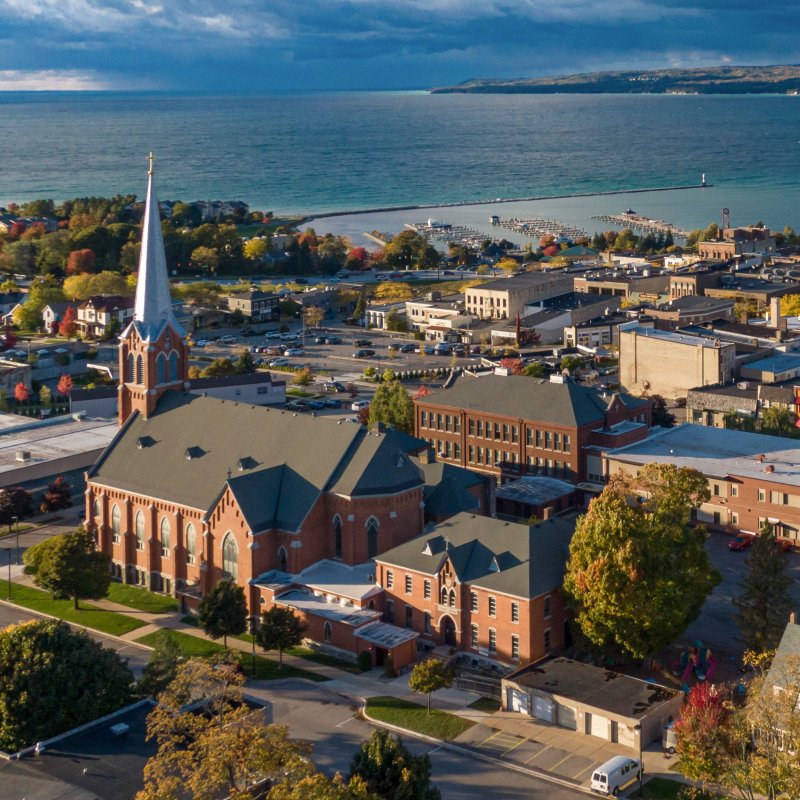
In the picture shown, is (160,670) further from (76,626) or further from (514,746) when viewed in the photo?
(514,746)

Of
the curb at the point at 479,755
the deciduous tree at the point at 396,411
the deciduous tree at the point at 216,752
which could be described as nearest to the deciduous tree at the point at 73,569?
the curb at the point at 479,755

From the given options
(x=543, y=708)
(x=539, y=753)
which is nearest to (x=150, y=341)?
(x=543, y=708)

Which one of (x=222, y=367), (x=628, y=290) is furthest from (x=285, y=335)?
(x=628, y=290)

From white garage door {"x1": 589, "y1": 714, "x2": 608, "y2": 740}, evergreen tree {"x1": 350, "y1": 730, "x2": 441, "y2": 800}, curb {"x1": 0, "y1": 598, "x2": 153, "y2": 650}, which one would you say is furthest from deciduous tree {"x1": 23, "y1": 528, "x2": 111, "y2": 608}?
white garage door {"x1": 589, "y1": 714, "x2": 608, "y2": 740}

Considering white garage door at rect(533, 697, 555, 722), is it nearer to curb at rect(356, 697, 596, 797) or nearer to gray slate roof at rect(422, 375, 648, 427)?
curb at rect(356, 697, 596, 797)

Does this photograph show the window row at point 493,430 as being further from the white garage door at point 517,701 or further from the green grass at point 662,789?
the green grass at point 662,789

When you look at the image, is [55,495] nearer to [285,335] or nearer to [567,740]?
[567,740]
